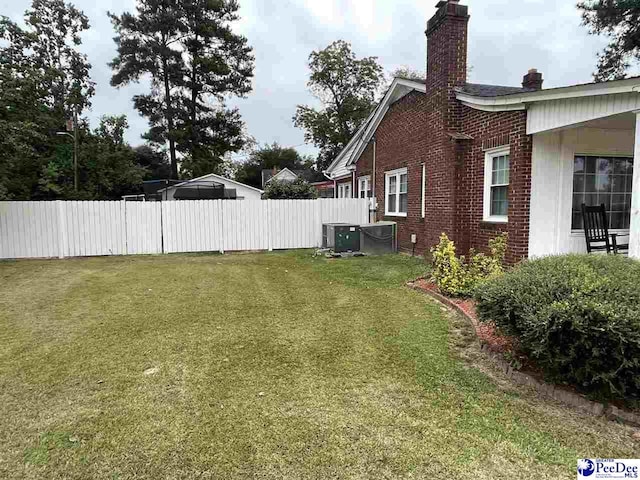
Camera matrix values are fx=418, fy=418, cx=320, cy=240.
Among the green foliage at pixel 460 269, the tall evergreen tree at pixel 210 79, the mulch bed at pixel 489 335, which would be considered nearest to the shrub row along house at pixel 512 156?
the green foliage at pixel 460 269

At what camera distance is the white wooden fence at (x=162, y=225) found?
451 inches

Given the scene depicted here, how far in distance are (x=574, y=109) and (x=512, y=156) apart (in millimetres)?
1480

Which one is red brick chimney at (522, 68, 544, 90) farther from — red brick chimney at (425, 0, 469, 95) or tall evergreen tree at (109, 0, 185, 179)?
tall evergreen tree at (109, 0, 185, 179)

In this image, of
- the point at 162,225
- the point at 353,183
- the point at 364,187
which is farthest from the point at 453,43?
the point at 162,225

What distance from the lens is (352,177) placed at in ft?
53.6

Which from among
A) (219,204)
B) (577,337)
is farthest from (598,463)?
(219,204)

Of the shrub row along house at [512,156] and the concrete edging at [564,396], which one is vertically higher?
the shrub row along house at [512,156]

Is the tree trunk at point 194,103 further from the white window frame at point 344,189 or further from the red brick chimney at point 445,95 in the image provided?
the red brick chimney at point 445,95

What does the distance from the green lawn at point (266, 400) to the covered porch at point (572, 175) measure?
273cm

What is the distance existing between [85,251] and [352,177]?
9.51 meters

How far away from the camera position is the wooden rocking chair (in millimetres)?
7094

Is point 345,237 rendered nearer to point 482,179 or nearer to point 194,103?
point 482,179

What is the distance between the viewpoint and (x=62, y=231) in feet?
38.2

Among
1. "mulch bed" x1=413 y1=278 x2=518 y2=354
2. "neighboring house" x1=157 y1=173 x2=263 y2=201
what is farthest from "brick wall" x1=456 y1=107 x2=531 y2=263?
"neighboring house" x1=157 y1=173 x2=263 y2=201
